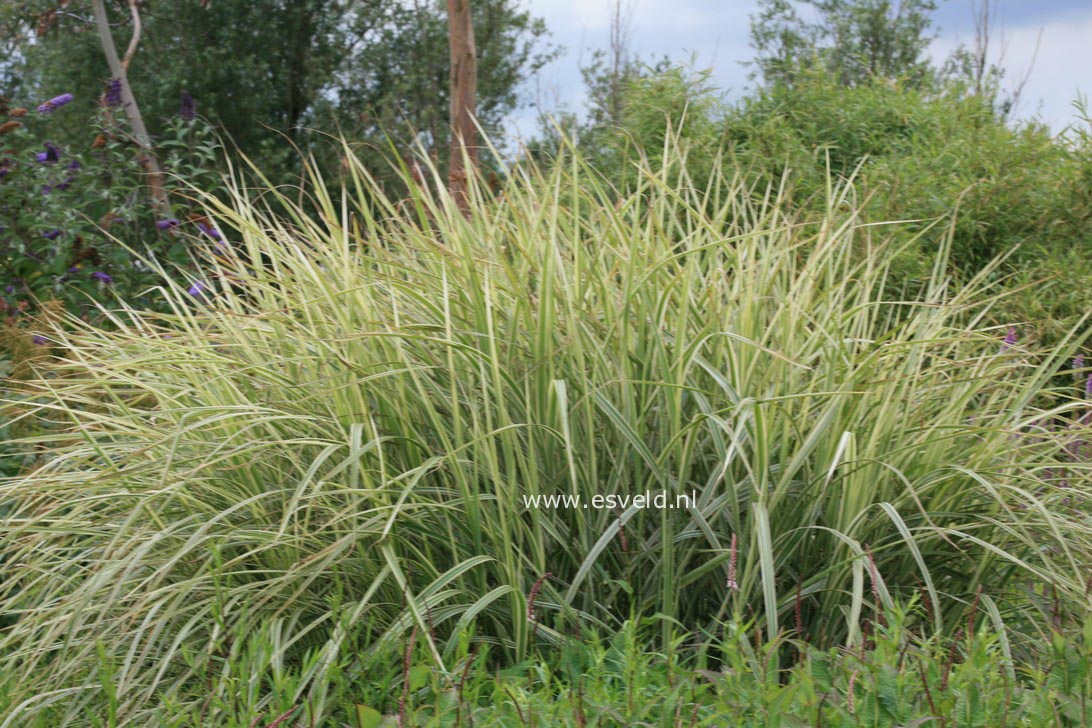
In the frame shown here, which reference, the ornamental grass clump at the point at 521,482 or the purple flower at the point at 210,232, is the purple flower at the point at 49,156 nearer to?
the purple flower at the point at 210,232

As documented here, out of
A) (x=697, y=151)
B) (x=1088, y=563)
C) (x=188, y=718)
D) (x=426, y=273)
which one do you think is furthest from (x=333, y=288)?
(x=697, y=151)

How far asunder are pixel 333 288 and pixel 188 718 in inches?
49.8

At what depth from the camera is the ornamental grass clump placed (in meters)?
2.43

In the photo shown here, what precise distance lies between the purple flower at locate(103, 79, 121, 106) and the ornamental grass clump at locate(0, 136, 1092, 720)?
149 inches

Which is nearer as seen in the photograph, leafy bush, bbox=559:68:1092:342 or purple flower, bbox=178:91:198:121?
leafy bush, bbox=559:68:1092:342

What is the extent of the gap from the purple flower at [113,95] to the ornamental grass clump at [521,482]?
12.4 feet

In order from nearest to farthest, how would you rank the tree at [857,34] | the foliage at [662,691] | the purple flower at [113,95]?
the foliage at [662,691] < the purple flower at [113,95] < the tree at [857,34]

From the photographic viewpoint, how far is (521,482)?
8.98 feet

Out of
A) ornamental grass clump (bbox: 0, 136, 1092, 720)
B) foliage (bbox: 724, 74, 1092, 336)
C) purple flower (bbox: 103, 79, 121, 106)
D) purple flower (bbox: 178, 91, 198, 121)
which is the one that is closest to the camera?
ornamental grass clump (bbox: 0, 136, 1092, 720)

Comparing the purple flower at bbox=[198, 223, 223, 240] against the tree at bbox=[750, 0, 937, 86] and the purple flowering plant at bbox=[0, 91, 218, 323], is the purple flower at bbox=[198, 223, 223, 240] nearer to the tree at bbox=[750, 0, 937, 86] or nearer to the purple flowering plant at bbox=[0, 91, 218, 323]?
the purple flowering plant at bbox=[0, 91, 218, 323]

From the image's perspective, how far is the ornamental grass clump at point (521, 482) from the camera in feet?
7.97

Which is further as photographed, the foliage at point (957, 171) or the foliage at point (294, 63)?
the foliage at point (294, 63)

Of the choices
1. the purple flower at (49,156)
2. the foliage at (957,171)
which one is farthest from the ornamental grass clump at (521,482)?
the purple flower at (49,156)

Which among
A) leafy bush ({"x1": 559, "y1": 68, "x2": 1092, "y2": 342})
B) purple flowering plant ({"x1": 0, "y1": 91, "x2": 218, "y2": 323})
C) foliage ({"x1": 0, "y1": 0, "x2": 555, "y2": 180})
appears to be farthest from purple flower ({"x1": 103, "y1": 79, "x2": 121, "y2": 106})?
foliage ({"x1": 0, "y1": 0, "x2": 555, "y2": 180})
